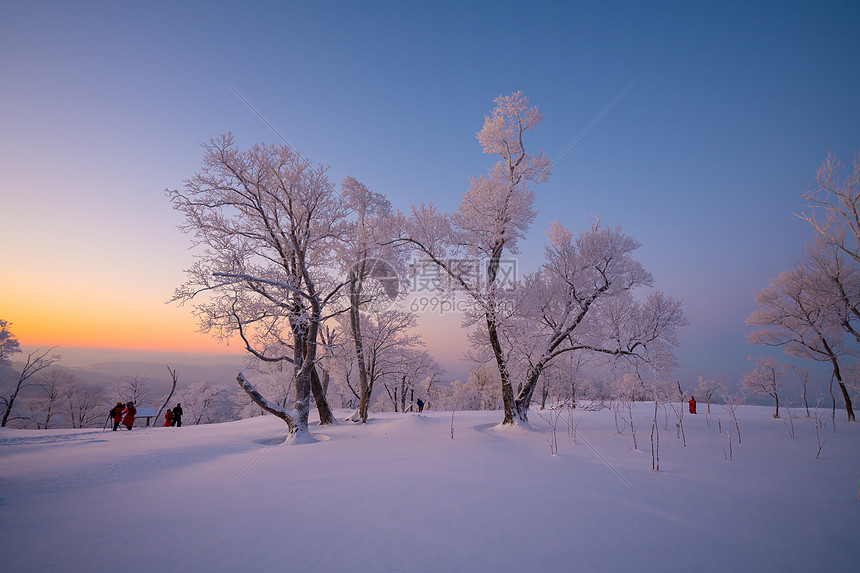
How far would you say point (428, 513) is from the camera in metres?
4.19

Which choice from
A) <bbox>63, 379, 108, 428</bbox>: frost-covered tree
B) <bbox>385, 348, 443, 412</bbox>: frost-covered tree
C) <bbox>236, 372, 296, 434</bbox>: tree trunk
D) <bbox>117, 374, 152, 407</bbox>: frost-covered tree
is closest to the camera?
<bbox>236, 372, 296, 434</bbox>: tree trunk

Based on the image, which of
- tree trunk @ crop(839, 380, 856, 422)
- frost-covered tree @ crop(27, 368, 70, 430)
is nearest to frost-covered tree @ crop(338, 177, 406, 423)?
tree trunk @ crop(839, 380, 856, 422)

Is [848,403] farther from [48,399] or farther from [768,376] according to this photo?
[48,399]

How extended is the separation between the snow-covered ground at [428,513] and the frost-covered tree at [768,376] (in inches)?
677

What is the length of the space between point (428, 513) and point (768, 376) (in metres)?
27.0

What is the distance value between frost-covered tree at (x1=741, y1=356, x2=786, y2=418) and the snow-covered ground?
17202 mm

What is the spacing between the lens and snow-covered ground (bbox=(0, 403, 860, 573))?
10.5 feet

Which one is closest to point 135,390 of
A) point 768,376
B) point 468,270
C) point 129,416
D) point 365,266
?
point 129,416

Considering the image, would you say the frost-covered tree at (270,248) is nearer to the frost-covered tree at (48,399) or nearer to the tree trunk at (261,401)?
the tree trunk at (261,401)

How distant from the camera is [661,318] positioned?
54.9 feet

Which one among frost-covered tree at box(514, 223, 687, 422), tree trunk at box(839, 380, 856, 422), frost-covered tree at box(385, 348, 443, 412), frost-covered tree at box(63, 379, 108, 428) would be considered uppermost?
frost-covered tree at box(514, 223, 687, 422)

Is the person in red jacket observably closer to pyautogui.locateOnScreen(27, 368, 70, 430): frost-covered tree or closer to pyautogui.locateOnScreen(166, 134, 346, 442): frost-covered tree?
pyautogui.locateOnScreen(166, 134, 346, 442): frost-covered tree

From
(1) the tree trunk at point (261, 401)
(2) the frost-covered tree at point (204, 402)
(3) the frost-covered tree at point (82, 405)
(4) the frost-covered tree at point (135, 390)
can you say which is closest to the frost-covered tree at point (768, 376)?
(1) the tree trunk at point (261, 401)

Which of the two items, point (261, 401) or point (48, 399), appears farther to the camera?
point (48, 399)
